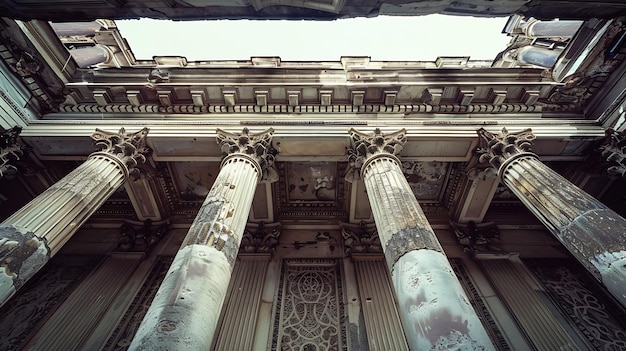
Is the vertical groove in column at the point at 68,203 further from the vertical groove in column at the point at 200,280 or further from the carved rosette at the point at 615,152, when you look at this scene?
the carved rosette at the point at 615,152

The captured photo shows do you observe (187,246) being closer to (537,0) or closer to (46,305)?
(46,305)

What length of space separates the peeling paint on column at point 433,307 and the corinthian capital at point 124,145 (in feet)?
20.0

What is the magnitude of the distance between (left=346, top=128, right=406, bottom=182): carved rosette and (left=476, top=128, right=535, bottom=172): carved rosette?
1.89 metres

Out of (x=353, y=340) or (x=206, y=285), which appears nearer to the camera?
(x=206, y=285)

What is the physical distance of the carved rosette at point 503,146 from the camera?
256 inches

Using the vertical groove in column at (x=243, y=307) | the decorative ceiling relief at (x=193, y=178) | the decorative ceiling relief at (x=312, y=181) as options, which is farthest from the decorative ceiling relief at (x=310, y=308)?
the decorative ceiling relief at (x=193, y=178)

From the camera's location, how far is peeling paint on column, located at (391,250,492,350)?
3.13 m

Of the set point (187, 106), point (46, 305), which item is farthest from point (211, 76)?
point (46, 305)

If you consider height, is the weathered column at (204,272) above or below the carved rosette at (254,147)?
below

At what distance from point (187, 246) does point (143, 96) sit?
5505 mm

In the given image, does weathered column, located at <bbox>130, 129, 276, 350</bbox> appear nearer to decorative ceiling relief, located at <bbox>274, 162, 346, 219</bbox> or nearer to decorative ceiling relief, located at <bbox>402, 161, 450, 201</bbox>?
decorative ceiling relief, located at <bbox>274, 162, 346, 219</bbox>

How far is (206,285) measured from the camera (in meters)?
3.84

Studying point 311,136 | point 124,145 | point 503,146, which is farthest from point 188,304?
point 503,146

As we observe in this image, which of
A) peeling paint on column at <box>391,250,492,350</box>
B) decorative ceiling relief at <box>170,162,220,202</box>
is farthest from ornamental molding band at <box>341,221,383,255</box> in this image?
peeling paint on column at <box>391,250,492,350</box>
